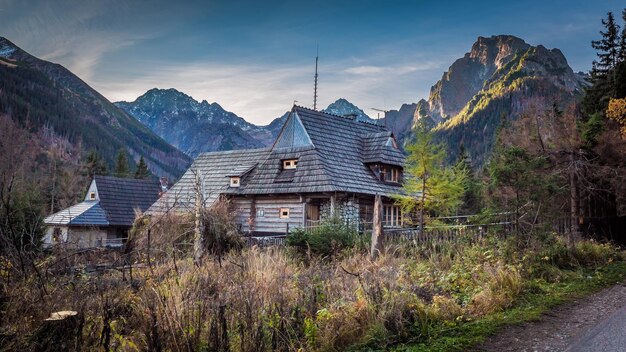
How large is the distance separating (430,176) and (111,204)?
90.3ft

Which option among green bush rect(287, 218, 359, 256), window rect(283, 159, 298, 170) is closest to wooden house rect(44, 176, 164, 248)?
window rect(283, 159, 298, 170)

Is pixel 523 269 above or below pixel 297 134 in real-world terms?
below

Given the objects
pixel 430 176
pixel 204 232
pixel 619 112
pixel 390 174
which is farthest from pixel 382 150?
pixel 204 232

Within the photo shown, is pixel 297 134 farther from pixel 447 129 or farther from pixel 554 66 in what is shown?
pixel 554 66

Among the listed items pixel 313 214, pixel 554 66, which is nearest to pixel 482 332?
pixel 313 214

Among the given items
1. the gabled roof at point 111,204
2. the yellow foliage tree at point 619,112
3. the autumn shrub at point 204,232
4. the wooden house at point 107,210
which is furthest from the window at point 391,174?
the gabled roof at point 111,204

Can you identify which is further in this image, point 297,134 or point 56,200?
point 56,200

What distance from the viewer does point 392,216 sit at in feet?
85.7

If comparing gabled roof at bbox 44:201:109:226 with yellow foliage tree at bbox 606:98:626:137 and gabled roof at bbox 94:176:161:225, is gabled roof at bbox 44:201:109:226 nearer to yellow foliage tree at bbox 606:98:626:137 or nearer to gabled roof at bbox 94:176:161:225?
gabled roof at bbox 94:176:161:225

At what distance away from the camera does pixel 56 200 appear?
160 ft

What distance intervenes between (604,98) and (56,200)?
48.2 m

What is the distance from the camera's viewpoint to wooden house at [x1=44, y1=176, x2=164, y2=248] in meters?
33.6

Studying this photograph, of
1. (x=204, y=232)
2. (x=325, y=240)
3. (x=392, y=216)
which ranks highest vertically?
(x=392, y=216)

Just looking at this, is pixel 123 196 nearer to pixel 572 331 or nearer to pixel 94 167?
pixel 94 167
